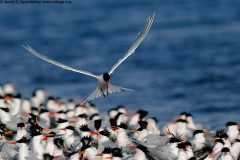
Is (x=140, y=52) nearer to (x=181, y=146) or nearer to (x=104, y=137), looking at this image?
(x=104, y=137)

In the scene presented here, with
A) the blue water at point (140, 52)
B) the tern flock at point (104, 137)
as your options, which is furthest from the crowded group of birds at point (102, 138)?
the blue water at point (140, 52)

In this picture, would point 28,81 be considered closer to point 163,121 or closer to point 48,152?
A: point 163,121

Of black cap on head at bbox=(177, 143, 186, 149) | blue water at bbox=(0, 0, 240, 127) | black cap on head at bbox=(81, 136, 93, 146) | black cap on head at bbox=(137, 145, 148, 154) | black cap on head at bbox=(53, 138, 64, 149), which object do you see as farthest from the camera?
blue water at bbox=(0, 0, 240, 127)

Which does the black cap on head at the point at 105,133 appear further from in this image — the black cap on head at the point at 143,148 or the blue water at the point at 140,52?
the blue water at the point at 140,52

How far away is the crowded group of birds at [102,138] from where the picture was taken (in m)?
9.11

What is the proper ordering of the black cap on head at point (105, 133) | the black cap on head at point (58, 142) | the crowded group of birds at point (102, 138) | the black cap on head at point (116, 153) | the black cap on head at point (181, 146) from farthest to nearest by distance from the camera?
the black cap on head at point (105, 133) → the black cap on head at point (58, 142) → the crowded group of birds at point (102, 138) → the black cap on head at point (181, 146) → the black cap on head at point (116, 153)

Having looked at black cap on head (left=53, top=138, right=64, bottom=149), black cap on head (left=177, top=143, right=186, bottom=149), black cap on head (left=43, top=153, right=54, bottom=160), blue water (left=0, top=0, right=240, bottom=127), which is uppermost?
blue water (left=0, top=0, right=240, bottom=127)

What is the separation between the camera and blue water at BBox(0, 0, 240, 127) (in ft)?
54.9

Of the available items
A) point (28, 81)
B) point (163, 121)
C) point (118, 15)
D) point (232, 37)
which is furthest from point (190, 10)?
point (163, 121)

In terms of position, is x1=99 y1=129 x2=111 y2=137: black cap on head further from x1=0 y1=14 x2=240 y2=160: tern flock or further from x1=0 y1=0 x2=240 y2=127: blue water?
x1=0 y1=0 x2=240 y2=127: blue water

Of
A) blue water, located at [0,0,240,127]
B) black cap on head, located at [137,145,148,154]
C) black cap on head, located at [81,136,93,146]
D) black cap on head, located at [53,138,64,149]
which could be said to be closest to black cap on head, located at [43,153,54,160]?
black cap on head, located at [53,138,64,149]

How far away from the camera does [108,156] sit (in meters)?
8.75

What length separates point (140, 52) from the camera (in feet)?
77.3

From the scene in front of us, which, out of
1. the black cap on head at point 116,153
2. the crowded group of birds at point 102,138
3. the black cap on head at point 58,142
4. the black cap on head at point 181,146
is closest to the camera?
the black cap on head at point 116,153
